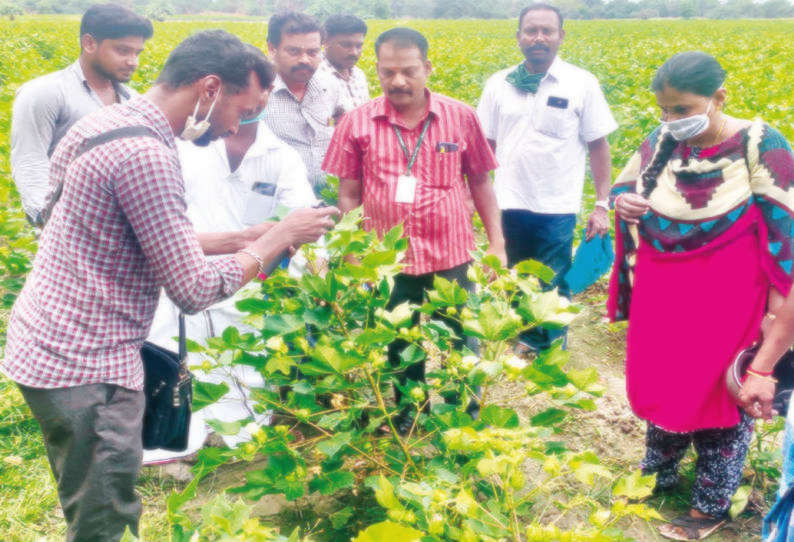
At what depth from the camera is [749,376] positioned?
194cm

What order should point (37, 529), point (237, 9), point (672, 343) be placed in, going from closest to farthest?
point (672, 343)
point (37, 529)
point (237, 9)

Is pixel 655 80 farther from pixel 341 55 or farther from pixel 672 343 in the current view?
pixel 341 55

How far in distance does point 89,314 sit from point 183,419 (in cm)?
63

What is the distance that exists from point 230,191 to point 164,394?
2.89 feet

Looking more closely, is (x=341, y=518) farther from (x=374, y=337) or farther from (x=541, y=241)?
(x=541, y=241)

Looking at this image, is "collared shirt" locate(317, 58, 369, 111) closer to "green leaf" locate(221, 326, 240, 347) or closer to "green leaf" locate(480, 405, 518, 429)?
"green leaf" locate(221, 326, 240, 347)

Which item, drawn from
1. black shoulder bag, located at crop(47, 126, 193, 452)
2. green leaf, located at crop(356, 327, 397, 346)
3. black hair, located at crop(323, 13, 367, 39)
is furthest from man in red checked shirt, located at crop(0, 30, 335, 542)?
black hair, located at crop(323, 13, 367, 39)

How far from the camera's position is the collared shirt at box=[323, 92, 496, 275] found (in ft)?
8.73

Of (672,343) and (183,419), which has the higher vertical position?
(672,343)

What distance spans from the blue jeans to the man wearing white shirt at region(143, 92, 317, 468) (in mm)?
1265

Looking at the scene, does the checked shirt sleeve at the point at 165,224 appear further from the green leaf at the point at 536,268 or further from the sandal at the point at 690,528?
the sandal at the point at 690,528

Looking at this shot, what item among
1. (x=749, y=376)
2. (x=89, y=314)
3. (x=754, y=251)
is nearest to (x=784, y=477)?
(x=749, y=376)

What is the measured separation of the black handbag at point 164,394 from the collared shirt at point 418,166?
36.1 inches

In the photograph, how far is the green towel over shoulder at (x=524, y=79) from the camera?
336 centimetres
